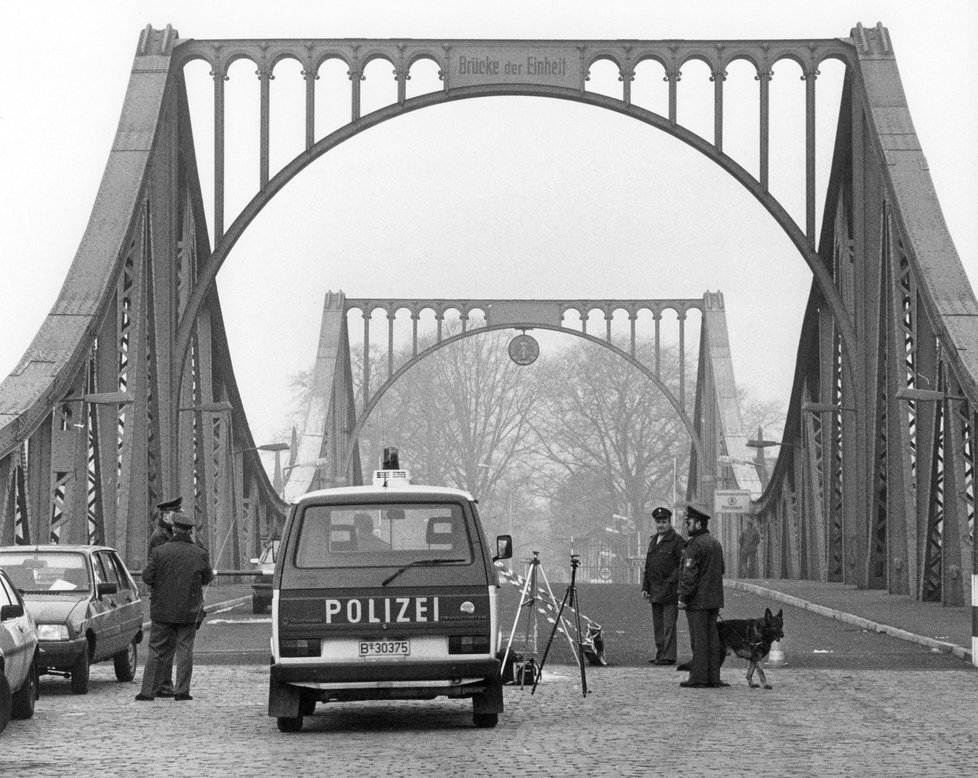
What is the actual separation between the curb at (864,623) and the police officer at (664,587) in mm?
2993

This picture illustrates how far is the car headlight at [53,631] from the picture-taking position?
1647 cm

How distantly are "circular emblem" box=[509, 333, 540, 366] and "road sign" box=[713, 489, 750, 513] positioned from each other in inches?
342

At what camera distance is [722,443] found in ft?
205

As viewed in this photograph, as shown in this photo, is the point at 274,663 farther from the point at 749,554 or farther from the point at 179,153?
the point at 749,554

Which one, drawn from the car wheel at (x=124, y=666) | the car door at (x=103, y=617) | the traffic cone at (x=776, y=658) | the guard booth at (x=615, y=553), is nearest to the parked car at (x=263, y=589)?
the car wheel at (x=124, y=666)

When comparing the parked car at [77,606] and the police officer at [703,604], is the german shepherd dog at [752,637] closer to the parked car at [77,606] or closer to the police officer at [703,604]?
the police officer at [703,604]

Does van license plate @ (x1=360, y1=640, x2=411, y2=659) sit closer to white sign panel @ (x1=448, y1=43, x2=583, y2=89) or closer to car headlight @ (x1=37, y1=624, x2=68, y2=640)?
car headlight @ (x1=37, y1=624, x2=68, y2=640)

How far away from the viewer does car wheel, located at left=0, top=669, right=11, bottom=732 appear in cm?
1320

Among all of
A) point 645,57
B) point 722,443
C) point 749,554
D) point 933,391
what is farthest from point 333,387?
point 933,391

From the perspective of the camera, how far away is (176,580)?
16531mm

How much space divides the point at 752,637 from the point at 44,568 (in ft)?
20.5

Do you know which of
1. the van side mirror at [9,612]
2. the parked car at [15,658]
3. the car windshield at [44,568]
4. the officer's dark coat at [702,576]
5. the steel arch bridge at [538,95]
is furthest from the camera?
the steel arch bridge at [538,95]

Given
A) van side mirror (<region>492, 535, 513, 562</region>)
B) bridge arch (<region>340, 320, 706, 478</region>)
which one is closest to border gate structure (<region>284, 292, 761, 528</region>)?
bridge arch (<region>340, 320, 706, 478</region>)

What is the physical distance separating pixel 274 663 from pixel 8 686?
68.8 inches
